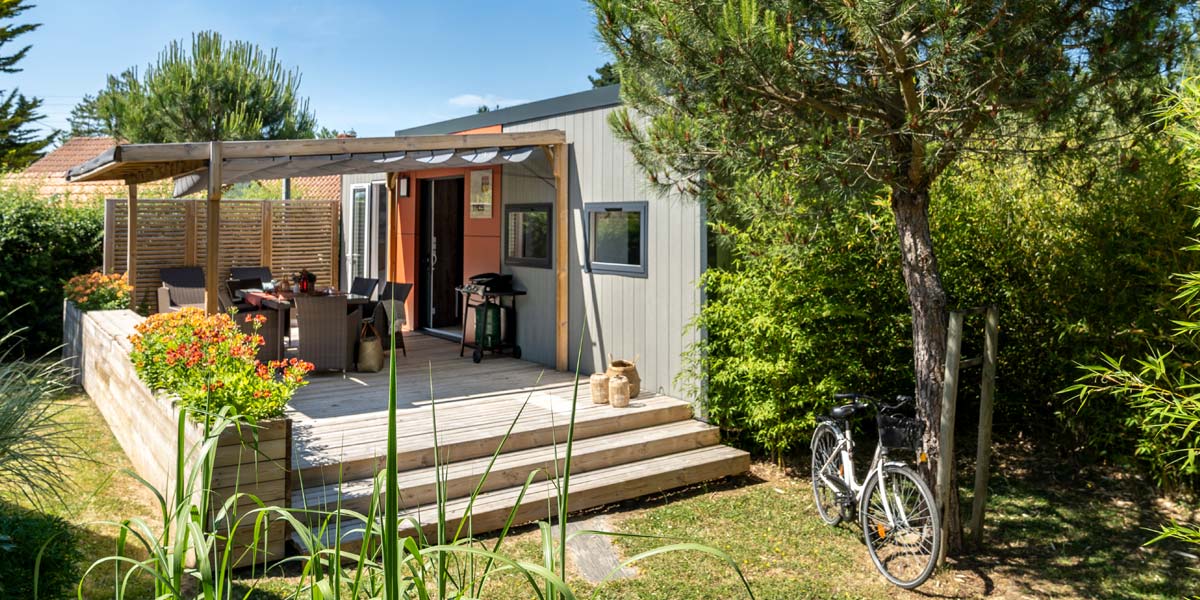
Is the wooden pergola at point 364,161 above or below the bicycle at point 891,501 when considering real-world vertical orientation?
above

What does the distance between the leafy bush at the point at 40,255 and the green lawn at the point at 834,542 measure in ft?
18.3

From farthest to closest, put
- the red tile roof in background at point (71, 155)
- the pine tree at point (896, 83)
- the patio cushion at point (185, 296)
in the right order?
1. the red tile roof in background at point (71, 155)
2. the patio cushion at point (185, 296)
3. the pine tree at point (896, 83)

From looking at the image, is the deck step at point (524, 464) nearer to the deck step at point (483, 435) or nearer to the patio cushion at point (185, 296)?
the deck step at point (483, 435)

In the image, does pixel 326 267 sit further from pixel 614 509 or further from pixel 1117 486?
pixel 1117 486

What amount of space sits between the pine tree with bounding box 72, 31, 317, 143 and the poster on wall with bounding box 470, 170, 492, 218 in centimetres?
1164

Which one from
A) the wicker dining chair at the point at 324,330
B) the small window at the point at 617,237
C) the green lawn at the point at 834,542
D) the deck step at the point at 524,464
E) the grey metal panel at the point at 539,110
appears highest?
the grey metal panel at the point at 539,110

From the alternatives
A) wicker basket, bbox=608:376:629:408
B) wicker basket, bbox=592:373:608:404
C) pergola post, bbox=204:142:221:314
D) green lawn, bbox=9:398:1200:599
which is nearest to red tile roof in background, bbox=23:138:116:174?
pergola post, bbox=204:142:221:314

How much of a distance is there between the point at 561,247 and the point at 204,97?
1526cm

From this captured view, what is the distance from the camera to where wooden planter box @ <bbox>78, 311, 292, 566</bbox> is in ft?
14.1

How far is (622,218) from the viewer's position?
7.37 metres

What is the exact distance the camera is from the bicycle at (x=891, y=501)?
14.0 ft

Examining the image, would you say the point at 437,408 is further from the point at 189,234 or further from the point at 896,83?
the point at 189,234

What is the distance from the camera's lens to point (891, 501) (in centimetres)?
450

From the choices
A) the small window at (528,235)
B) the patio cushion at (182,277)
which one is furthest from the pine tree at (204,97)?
the small window at (528,235)
